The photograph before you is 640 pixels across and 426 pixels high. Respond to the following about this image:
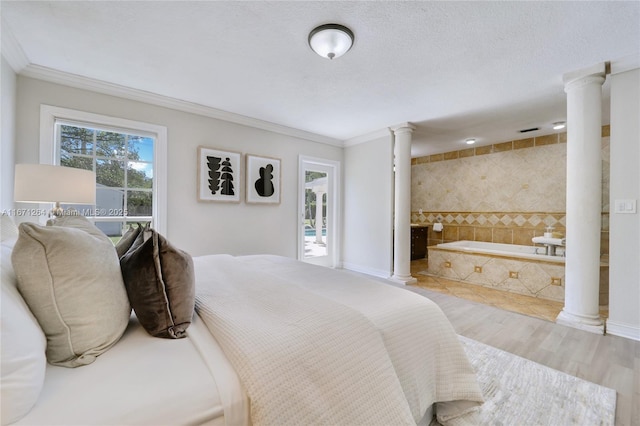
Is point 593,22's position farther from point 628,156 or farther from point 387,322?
point 387,322

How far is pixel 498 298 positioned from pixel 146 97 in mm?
5186

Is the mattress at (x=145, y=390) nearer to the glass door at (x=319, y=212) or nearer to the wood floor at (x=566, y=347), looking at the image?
the wood floor at (x=566, y=347)

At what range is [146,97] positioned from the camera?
10.2 feet

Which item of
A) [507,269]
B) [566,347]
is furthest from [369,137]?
[566,347]

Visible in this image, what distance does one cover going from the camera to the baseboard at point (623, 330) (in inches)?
91.0

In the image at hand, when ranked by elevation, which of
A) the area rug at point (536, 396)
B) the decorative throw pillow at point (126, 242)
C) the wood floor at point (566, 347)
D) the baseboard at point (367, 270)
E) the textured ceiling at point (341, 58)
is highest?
the textured ceiling at point (341, 58)

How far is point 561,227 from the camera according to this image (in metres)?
4.58

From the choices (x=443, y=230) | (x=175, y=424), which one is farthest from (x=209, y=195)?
(x=443, y=230)

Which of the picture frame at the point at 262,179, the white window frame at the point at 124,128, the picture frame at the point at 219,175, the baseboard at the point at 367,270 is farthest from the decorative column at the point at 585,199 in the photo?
the white window frame at the point at 124,128

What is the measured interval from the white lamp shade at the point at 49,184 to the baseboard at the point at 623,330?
15.4ft

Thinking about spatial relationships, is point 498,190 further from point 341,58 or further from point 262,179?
point 262,179

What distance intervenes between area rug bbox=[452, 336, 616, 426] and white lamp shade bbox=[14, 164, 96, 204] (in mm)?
2997

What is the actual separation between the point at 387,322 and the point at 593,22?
2.68 meters

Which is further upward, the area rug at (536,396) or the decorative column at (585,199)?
the decorative column at (585,199)
